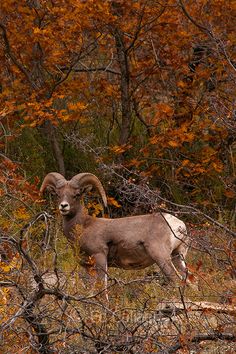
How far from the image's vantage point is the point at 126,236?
40.0ft

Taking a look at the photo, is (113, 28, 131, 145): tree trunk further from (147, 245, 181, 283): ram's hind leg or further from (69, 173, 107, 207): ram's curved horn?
(147, 245, 181, 283): ram's hind leg

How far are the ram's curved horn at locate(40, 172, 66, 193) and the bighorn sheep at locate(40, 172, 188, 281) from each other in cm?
8

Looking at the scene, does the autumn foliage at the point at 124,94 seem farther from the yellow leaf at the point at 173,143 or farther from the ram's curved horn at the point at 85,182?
the ram's curved horn at the point at 85,182

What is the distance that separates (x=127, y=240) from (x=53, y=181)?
1.30m

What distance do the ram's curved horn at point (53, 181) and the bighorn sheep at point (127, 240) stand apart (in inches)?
3.0

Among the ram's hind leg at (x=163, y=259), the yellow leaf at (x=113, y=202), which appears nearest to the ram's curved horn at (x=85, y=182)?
the ram's hind leg at (x=163, y=259)

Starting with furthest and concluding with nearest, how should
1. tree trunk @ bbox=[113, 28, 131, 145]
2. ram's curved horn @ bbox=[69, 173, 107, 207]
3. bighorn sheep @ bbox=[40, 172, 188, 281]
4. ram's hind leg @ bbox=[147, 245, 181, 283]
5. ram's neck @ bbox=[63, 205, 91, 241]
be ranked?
tree trunk @ bbox=[113, 28, 131, 145] < ram's curved horn @ bbox=[69, 173, 107, 207] < ram's neck @ bbox=[63, 205, 91, 241] < bighorn sheep @ bbox=[40, 172, 188, 281] < ram's hind leg @ bbox=[147, 245, 181, 283]

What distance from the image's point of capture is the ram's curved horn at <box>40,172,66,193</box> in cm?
1271

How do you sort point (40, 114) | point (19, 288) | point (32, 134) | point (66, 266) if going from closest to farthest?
point (19, 288), point (66, 266), point (40, 114), point (32, 134)

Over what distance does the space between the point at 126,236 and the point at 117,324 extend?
4.64 metres

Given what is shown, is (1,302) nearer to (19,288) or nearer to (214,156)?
(19,288)

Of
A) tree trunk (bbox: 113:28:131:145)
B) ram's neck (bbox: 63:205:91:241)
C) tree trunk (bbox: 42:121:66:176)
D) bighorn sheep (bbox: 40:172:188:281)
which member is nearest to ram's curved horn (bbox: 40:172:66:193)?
bighorn sheep (bbox: 40:172:188:281)

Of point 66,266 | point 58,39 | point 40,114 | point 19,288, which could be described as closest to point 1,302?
point 19,288

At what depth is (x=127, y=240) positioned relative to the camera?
12.2 metres
